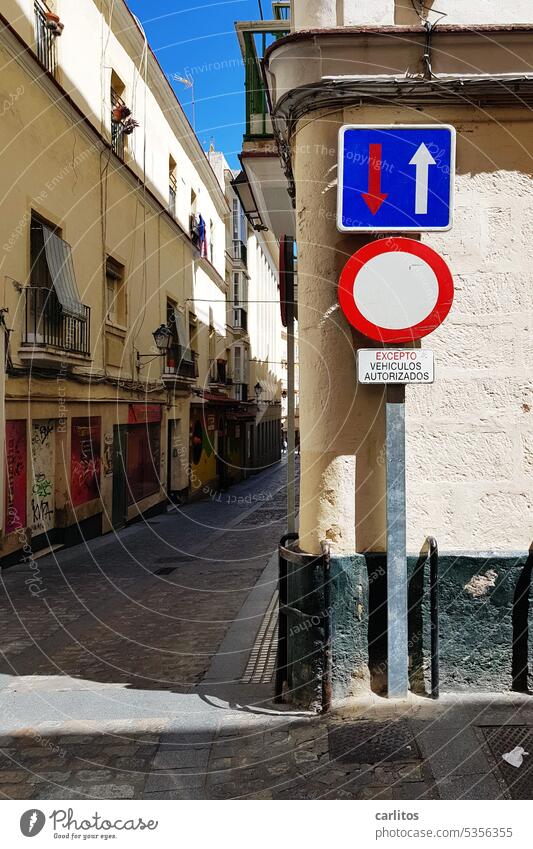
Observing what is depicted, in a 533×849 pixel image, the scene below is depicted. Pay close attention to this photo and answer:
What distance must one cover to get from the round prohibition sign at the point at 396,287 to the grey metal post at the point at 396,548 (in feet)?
1.26

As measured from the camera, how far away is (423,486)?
4293 mm

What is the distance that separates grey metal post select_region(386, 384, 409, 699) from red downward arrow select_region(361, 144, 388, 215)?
3.43 ft

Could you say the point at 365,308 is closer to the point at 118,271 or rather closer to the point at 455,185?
the point at 455,185

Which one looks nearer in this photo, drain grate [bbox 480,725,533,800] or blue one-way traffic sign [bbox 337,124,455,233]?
drain grate [bbox 480,725,533,800]

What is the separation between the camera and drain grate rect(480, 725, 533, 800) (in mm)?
3180

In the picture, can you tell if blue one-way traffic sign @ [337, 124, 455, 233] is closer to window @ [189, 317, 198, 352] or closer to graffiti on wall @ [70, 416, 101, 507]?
graffiti on wall @ [70, 416, 101, 507]

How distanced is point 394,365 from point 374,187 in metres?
1.02

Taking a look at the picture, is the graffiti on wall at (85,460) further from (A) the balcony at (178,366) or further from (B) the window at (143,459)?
(A) the balcony at (178,366)

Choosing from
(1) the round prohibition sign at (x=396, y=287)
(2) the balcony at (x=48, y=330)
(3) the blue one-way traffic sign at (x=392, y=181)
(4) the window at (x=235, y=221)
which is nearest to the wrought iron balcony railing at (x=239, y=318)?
(4) the window at (x=235, y=221)

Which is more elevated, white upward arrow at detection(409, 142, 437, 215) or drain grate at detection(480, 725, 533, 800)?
white upward arrow at detection(409, 142, 437, 215)

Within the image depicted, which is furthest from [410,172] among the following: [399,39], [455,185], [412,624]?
[412,624]

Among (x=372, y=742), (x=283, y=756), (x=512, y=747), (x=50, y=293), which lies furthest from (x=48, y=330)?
(x=512, y=747)

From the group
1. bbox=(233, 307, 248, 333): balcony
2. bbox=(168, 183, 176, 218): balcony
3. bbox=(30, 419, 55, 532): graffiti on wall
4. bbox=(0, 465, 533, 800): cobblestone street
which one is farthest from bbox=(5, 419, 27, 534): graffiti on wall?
bbox=(233, 307, 248, 333): balcony
